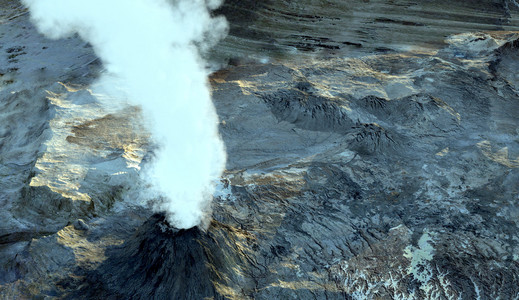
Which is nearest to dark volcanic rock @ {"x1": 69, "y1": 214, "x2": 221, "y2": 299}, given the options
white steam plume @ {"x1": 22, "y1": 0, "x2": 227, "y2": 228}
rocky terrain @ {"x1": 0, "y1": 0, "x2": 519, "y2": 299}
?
rocky terrain @ {"x1": 0, "y1": 0, "x2": 519, "y2": 299}

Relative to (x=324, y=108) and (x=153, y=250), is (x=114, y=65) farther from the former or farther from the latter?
(x=153, y=250)

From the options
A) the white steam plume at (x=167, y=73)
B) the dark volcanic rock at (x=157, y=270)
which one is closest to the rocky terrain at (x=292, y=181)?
the dark volcanic rock at (x=157, y=270)

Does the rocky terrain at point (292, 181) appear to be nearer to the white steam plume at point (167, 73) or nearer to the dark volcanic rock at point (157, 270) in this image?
the dark volcanic rock at point (157, 270)

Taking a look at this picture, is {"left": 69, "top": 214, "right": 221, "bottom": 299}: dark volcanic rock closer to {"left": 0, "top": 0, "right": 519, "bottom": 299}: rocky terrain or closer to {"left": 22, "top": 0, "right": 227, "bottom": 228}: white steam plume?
{"left": 0, "top": 0, "right": 519, "bottom": 299}: rocky terrain

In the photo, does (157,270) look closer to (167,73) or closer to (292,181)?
(292,181)

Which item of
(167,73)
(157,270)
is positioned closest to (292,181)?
(157,270)

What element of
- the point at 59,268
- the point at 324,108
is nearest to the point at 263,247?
the point at 59,268

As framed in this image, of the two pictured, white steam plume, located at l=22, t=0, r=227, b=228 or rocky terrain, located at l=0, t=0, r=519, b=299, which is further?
white steam plume, located at l=22, t=0, r=227, b=228
